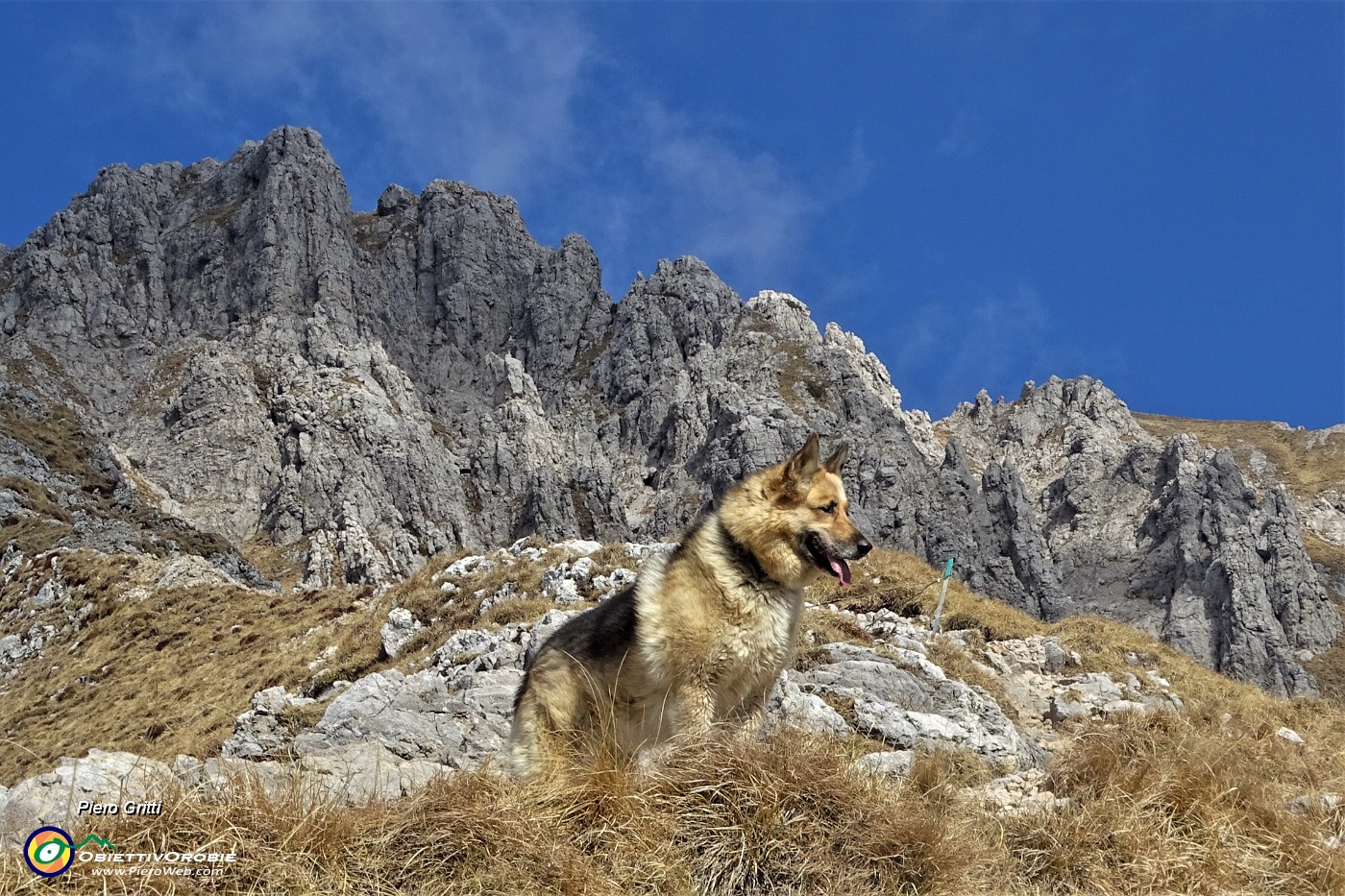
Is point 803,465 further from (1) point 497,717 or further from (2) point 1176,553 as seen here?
(2) point 1176,553

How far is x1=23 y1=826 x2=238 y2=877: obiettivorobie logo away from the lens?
13.7 ft

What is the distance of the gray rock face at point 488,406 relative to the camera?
97062mm

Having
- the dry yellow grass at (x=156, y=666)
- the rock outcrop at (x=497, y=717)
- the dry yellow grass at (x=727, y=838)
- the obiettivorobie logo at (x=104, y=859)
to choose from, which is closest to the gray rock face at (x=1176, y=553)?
the rock outcrop at (x=497, y=717)

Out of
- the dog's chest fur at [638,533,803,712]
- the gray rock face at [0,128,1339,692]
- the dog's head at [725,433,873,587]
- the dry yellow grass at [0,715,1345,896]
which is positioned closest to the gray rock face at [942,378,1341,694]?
the gray rock face at [0,128,1339,692]

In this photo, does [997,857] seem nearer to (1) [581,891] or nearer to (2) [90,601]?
(1) [581,891]

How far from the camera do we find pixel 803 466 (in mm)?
5492

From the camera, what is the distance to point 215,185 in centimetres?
13338

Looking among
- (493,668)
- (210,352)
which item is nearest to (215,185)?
(210,352)

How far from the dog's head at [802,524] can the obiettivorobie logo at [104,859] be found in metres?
3.66

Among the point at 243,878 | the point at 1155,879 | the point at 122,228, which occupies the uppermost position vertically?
the point at 122,228

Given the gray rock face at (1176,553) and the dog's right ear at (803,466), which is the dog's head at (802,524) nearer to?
the dog's right ear at (803,466)

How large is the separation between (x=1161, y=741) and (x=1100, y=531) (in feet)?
486

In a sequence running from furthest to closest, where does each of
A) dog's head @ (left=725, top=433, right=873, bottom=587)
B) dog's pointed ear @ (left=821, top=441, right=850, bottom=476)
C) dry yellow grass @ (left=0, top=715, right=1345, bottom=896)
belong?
dog's pointed ear @ (left=821, top=441, right=850, bottom=476), dog's head @ (left=725, top=433, right=873, bottom=587), dry yellow grass @ (left=0, top=715, right=1345, bottom=896)

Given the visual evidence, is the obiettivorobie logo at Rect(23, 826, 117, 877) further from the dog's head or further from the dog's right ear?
the dog's right ear
